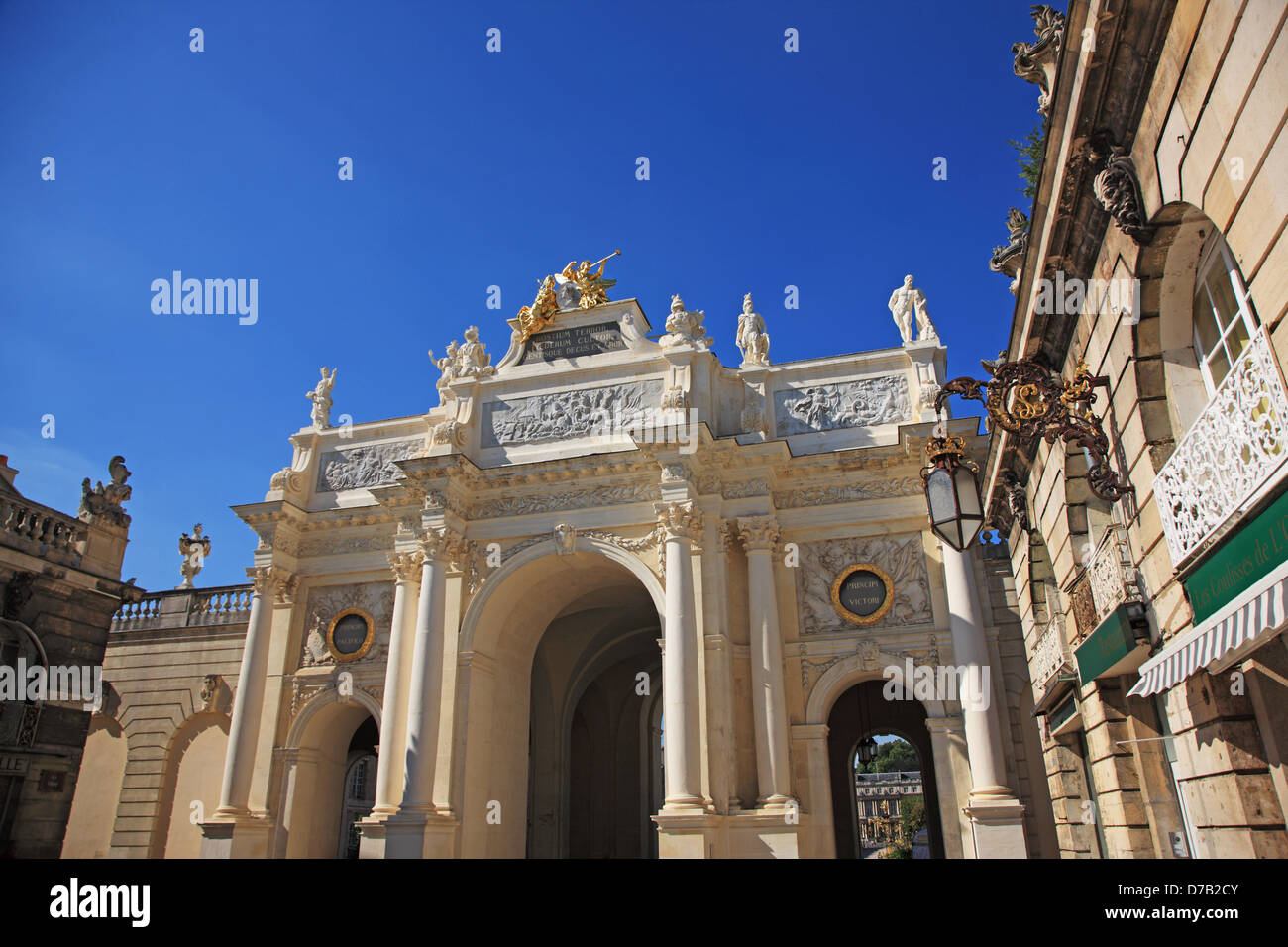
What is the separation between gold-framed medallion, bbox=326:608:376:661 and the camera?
21.8m

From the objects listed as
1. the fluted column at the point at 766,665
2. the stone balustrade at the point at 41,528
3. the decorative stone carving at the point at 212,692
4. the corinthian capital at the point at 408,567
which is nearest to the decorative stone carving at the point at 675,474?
the fluted column at the point at 766,665

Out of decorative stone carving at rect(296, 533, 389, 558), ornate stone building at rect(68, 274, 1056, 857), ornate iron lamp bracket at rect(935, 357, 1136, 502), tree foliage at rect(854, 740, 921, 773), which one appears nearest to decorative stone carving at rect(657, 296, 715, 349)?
ornate stone building at rect(68, 274, 1056, 857)

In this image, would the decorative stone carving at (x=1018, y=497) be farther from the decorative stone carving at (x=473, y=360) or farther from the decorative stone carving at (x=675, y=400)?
the decorative stone carving at (x=473, y=360)

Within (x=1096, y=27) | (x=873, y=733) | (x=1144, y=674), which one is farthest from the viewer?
(x=873, y=733)

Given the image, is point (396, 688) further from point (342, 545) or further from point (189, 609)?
point (189, 609)

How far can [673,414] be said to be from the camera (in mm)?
19578

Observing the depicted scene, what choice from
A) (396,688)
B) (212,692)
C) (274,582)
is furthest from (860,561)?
(212,692)

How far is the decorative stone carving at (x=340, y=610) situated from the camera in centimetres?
2175

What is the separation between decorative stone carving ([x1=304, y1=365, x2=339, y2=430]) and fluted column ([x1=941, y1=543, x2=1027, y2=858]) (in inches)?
697

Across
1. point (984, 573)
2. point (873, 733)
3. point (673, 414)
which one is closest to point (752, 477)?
point (673, 414)
